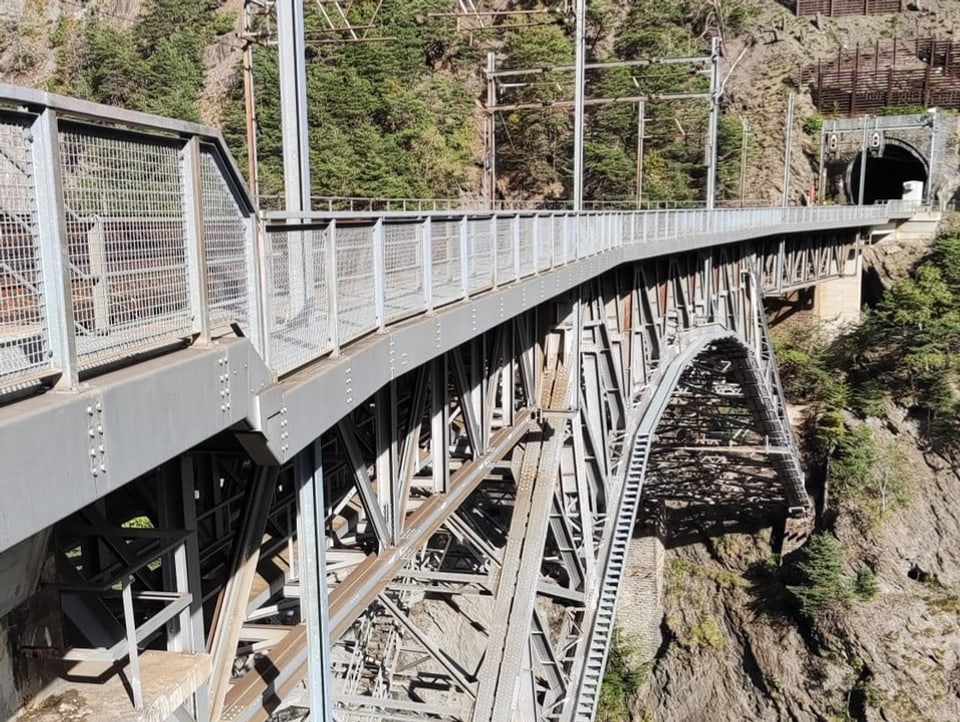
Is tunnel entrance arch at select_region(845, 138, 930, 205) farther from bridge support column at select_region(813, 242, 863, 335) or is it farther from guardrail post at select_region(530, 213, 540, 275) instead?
guardrail post at select_region(530, 213, 540, 275)

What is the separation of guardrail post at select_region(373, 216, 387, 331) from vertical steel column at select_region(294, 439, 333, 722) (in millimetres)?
953

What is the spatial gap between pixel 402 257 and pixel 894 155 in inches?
1971

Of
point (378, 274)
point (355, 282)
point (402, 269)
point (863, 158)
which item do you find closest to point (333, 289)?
point (355, 282)

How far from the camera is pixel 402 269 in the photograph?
5980 mm

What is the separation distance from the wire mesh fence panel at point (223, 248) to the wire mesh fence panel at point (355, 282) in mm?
1087

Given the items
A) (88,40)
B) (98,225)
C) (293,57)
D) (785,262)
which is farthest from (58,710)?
(88,40)

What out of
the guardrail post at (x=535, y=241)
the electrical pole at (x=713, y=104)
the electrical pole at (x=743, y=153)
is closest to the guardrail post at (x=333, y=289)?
the guardrail post at (x=535, y=241)

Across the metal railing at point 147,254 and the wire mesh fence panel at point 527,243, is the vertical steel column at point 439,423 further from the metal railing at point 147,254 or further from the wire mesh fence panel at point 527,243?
the wire mesh fence panel at point 527,243

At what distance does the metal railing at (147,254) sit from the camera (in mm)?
2424

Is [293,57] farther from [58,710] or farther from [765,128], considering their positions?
[765,128]

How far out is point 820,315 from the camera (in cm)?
3494

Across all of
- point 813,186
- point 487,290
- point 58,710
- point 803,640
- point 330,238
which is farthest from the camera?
point 813,186

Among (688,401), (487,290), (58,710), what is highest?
(487,290)

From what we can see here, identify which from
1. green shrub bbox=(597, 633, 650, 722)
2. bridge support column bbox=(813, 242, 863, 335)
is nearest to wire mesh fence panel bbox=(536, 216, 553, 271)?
green shrub bbox=(597, 633, 650, 722)
